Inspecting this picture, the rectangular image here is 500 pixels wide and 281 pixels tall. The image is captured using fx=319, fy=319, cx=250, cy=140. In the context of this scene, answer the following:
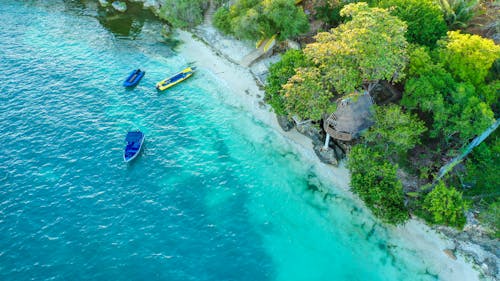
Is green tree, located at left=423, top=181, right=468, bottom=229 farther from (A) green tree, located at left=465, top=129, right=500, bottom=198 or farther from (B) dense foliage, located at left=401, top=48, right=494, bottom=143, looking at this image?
(B) dense foliage, located at left=401, top=48, right=494, bottom=143

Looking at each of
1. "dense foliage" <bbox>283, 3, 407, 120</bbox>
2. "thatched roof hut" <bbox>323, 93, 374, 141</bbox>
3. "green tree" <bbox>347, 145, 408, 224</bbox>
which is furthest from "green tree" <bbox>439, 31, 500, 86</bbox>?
"green tree" <bbox>347, 145, 408, 224</bbox>

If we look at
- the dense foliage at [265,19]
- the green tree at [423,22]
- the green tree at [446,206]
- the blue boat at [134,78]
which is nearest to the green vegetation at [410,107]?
the green tree at [446,206]

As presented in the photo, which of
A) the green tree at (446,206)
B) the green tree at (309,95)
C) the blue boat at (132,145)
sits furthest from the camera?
the blue boat at (132,145)

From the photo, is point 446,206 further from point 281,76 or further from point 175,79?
point 175,79

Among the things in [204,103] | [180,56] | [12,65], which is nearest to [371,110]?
[204,103]

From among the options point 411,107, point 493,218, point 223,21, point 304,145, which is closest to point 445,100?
point 411,107

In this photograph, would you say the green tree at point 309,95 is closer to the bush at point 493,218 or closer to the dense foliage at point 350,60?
the dense foliage at point 350,60
